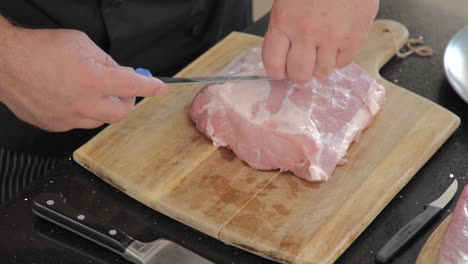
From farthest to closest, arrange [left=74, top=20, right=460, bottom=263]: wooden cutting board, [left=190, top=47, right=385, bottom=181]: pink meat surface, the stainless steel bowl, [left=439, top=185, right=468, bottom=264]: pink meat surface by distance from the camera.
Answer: the stainless steel bowl < [left=190, top=47, right=385, bottom=181]: pink meat surface < [left=74, top=20, right=460, bottom=263]: wooden cutting board < [left=439, top=185, right=468, bottom=264]: pink meat surface

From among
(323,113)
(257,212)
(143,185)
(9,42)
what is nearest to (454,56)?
(323,113)

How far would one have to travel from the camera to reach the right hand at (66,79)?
1.35 m

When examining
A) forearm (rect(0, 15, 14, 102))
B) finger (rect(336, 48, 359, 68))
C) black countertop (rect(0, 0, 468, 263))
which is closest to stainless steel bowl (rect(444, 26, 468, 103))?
black countertop (rect(0, 0, 468, 263))

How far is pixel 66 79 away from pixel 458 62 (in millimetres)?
882

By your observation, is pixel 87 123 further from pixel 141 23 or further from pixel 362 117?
pixel 362 117

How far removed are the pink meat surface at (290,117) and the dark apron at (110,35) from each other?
26cm

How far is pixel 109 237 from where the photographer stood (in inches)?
53.2

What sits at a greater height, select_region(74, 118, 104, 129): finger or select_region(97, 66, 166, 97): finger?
select_region(97, 66, 166, 97): finger

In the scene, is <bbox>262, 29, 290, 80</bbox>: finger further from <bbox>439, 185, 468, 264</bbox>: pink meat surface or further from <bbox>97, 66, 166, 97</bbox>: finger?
<bbox>439, 185, 468, 264</bbox>: pink meat surface

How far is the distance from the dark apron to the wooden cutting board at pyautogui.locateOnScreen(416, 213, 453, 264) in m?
0.80

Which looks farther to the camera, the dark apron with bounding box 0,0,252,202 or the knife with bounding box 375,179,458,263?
the dark apron with bounding box 0,0,252,202

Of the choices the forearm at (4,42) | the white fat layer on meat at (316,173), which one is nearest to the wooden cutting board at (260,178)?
the white fat layer on meat at (316,173)

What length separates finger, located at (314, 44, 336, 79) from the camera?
1.47m

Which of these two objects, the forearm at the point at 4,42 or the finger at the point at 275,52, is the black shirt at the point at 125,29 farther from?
the finger at the point at 275,52
